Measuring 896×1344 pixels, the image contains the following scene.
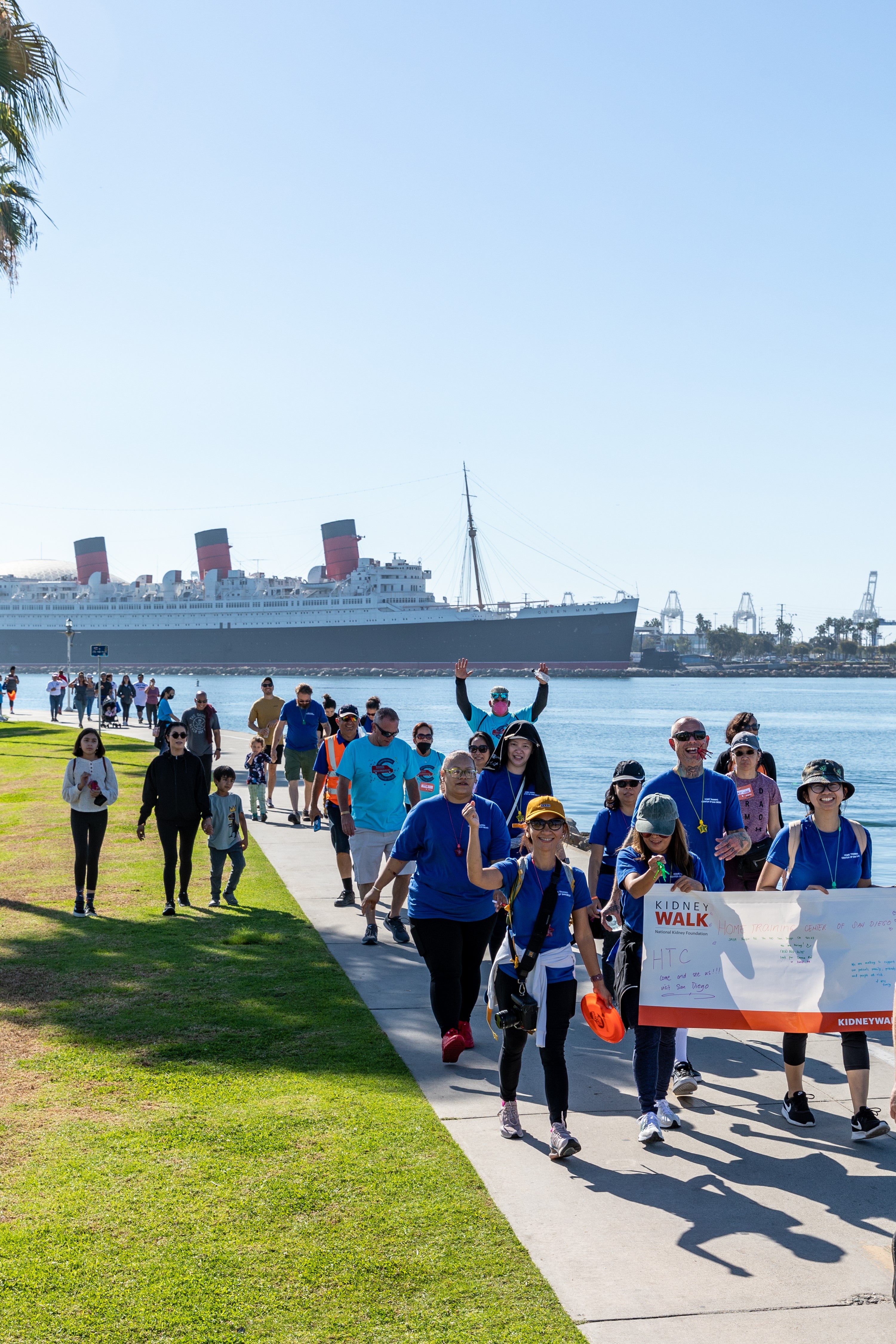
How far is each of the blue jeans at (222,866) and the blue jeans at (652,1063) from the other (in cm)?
576

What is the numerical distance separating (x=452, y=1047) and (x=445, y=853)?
1.03m

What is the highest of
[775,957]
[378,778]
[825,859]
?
[378,778]

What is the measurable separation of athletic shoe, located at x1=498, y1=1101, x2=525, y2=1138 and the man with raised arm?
12.2 feet

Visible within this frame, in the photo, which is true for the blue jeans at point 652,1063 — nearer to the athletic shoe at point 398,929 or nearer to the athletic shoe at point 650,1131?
the athletic shoe at point 650,1131

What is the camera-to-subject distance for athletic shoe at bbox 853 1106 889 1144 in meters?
5.19

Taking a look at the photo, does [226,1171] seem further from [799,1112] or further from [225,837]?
[225,837]

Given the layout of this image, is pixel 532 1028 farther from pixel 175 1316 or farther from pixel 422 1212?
pixel 175 1316

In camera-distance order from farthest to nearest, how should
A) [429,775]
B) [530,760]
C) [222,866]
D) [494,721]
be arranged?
[222,866] < [429,775] < [494,721] < [530,760]

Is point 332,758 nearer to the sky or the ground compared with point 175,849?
nearer to the sky

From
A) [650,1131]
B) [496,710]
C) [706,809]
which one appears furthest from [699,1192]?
[496,710]

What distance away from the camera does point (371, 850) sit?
918cm

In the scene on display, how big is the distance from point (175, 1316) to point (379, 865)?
5614mm

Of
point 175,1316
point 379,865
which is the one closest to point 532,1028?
point 175,1316

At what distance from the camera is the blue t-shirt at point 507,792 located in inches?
297
